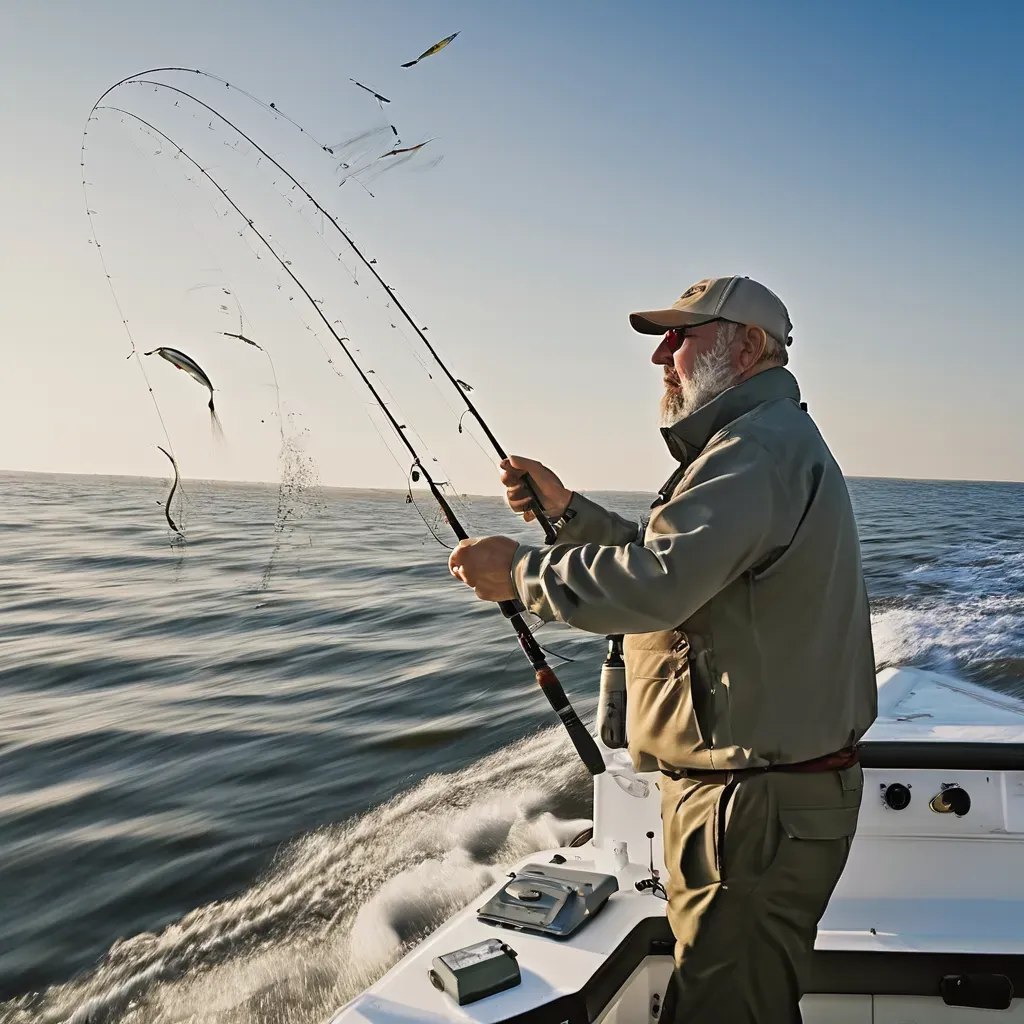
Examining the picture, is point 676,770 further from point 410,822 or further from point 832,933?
point 410,822

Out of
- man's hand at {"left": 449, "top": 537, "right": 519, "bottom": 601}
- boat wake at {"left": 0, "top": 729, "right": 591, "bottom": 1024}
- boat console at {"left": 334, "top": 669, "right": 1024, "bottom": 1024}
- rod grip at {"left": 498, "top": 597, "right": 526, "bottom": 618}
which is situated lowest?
boat wake at {"left": 0, "top": 729, "right": 591, "bottom": 1024}

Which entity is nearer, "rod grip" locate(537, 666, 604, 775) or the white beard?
the white beard

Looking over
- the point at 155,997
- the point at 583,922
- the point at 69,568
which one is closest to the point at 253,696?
the point at 155,997

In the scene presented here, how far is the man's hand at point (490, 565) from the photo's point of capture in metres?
1.88

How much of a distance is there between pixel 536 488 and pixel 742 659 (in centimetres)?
85

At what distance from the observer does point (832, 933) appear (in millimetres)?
2562

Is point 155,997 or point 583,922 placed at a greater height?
point 583,922

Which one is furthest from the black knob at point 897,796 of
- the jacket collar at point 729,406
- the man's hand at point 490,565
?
the man's hand at point 490,565

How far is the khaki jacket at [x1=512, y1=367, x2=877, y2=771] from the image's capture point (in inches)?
63.9

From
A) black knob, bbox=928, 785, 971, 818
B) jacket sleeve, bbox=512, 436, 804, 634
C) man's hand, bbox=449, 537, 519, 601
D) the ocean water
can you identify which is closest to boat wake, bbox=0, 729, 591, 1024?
the ocean water

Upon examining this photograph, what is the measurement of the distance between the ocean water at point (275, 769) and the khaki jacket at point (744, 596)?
9.61 ft

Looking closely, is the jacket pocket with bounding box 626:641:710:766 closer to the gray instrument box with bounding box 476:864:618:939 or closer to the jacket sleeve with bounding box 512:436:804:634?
the jacket sleeve with bounding box 512:436:804:634

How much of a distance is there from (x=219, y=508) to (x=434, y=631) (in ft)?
80.9

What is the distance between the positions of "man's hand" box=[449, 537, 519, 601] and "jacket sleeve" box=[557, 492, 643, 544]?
1.66ft
